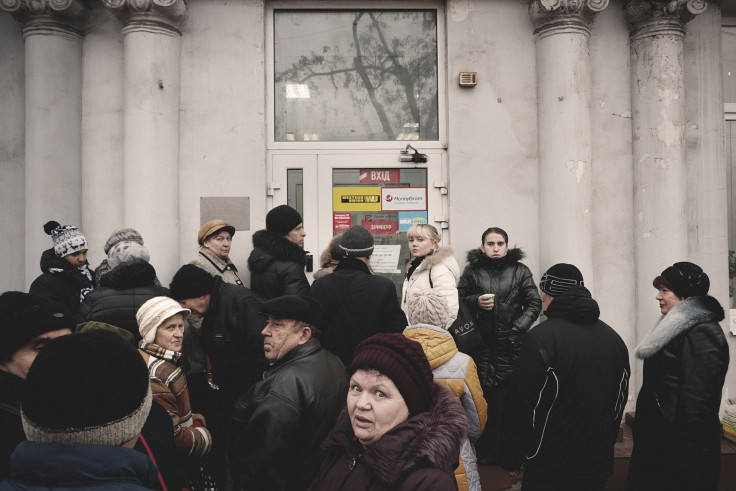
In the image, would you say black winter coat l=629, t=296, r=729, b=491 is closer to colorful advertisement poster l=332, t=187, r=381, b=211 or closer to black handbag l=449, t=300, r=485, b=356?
black handbag l=449, t=300, r=485, b=356

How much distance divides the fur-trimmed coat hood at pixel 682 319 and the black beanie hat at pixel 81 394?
310 cm

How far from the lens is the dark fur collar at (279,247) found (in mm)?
4730

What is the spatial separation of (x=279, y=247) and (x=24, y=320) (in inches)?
101

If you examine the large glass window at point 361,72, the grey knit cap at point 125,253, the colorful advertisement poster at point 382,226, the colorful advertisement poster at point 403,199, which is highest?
the large glass window at point 361,72

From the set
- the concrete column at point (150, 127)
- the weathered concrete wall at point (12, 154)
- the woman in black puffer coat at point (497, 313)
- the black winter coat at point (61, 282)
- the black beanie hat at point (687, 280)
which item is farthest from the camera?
the weathered concrete wall at point (12, 154)

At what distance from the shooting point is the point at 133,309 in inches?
137

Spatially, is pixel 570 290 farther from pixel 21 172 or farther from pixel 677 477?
pixel 21 172

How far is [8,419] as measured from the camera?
191 centimetres

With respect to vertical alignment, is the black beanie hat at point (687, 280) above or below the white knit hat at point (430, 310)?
above

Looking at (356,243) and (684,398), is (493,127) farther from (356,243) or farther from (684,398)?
(684,398)

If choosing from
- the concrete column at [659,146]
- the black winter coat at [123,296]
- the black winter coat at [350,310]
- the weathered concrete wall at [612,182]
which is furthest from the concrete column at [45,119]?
the concrete column at [659,146]

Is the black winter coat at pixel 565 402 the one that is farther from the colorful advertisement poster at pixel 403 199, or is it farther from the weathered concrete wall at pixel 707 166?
the weathered concrete wall at pixel 707 166

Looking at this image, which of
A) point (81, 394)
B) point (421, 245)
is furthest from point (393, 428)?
point (421, 245)

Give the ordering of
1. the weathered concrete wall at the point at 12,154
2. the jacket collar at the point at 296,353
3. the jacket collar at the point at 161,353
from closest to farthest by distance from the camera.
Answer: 1. the jacket collar at the point at 296,353
2. the jacket collar at the point at 161,353
3. the weathered concrete wall at the point at 12,154
